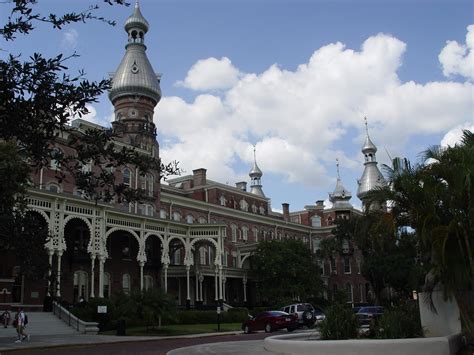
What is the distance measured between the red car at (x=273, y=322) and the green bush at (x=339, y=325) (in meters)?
17.6

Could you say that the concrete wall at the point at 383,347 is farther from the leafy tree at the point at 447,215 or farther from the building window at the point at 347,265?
the building window at the point at 347,265

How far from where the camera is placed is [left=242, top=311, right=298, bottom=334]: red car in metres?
32.3

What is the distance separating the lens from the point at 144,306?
29.7 metres

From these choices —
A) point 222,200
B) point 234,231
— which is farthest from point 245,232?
point 222,200

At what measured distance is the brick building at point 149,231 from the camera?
A: 3881 centimetres

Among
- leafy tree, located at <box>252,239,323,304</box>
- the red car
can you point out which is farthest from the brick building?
the red car

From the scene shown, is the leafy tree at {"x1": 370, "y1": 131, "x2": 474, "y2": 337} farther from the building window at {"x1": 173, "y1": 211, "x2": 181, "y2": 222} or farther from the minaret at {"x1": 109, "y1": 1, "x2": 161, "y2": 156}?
the building window at {"x1": 173, "y1": 211, "x2": 181, "y2": 222}

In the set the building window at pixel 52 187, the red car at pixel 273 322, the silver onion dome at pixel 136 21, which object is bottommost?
the red car at pixel 273 322

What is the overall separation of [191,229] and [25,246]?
133 ft

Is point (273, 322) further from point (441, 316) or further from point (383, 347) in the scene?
point (383, 347)

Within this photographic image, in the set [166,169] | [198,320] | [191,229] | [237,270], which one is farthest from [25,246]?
[237,270]

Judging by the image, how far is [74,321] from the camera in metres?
31.8

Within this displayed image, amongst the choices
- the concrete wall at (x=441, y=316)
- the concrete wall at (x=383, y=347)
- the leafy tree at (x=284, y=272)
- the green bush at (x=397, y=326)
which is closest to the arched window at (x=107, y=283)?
the leafy tree at (x=284, y=272)

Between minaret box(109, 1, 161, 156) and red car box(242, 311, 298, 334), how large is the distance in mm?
26984
